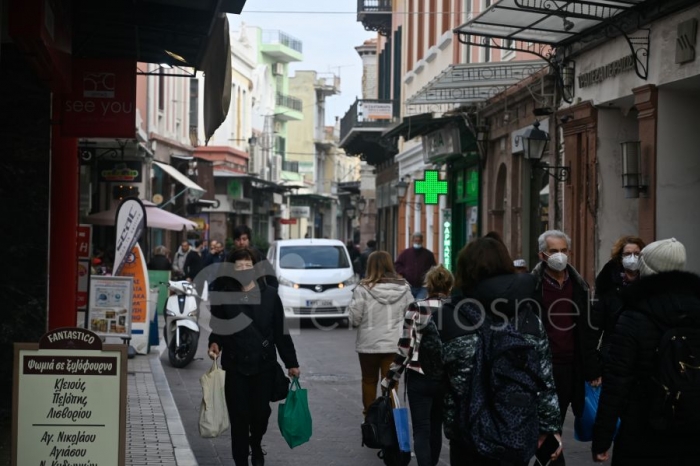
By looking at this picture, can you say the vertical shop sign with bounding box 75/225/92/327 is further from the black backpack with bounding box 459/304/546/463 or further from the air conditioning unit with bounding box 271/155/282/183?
the air conditioning unit with bounding box 271/155/282/183

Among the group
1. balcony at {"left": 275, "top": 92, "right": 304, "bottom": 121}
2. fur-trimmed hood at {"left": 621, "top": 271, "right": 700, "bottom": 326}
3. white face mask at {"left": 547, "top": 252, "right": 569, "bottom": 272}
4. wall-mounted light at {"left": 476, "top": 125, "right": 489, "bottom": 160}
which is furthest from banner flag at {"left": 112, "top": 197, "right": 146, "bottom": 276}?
balcony at {"left": 275, "top": 92, "right": 304, "bottom": 121}

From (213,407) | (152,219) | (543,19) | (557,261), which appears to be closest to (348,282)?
(152,219)

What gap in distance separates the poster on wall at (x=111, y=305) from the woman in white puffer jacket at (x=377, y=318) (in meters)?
5.09

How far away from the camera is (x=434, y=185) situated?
29.1 meters

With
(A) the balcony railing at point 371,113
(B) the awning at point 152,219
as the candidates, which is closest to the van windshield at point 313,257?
(B) the awning at point 152,219

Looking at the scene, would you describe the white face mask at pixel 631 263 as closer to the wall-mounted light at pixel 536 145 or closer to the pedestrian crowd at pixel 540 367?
the pedestrian crowd at pixel 540 367

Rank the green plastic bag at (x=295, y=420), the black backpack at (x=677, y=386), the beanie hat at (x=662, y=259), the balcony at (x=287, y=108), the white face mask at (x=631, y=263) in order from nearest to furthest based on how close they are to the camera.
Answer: the black backpack at (x=677, y=386)
the beanie hat at (x=662, y=259)
the green plastic bag at (x=295, y=420)
the white face mask at (x=631, y=263)
the balcony at (x=287, y=108)

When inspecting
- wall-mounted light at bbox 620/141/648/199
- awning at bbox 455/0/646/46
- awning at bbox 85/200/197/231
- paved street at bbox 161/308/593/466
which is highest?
awning at bbox 455/0/646/46

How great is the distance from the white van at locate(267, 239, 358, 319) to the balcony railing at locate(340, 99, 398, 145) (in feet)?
48.3

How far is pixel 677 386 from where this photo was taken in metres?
5.49

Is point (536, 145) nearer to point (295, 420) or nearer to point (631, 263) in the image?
point (631, 263)

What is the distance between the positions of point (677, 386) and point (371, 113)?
35.4 metres

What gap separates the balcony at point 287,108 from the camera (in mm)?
77375

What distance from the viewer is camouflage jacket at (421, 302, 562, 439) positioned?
18.6 ft
